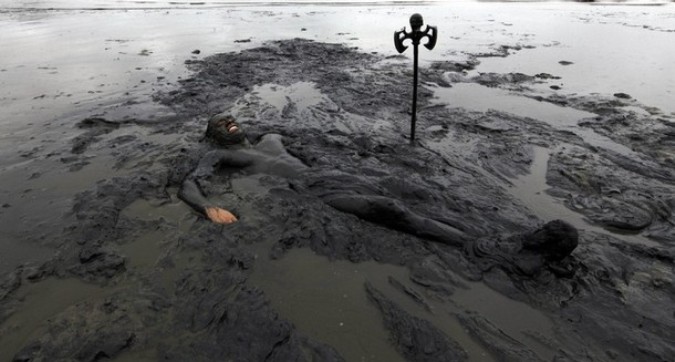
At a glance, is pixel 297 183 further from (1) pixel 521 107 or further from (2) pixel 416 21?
(1) pixel 521 107

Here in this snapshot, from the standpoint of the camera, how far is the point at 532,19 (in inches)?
1110

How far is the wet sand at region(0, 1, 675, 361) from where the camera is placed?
3791mm

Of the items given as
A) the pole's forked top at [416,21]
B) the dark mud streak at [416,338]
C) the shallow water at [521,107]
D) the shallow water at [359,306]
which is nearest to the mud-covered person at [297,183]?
the shallow water at [359,306]

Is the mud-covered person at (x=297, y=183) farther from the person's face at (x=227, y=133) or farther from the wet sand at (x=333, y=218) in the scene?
the wet sand at (x=333, y=218)

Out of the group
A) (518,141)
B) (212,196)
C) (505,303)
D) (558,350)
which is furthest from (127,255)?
(518,141)

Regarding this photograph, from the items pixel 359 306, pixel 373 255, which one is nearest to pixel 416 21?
pixel 373 255

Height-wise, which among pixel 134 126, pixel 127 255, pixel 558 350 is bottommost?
pixel 558 350

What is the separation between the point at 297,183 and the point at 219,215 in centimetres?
150

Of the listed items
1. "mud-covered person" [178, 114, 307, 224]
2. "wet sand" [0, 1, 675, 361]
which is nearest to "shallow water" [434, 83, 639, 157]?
"wet sand" [0, 1, 675, 361]

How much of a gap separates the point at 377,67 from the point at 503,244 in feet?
37.6

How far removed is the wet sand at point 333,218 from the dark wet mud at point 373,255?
0.03 metres

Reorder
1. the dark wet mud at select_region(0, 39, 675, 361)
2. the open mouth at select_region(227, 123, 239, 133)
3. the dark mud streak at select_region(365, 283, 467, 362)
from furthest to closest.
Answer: the open mouth at select_region(227, 123, 239, 133) → the dark wet mud at select_region(0, 39, 675, 361) → the dark mud streak at select_region(365, 283, 467, 362)

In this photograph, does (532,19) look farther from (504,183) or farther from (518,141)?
(504,183)

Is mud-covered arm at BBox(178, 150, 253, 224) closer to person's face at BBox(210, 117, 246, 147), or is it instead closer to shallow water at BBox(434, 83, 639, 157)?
person's face at BBox(210, 117, 246, 147)
